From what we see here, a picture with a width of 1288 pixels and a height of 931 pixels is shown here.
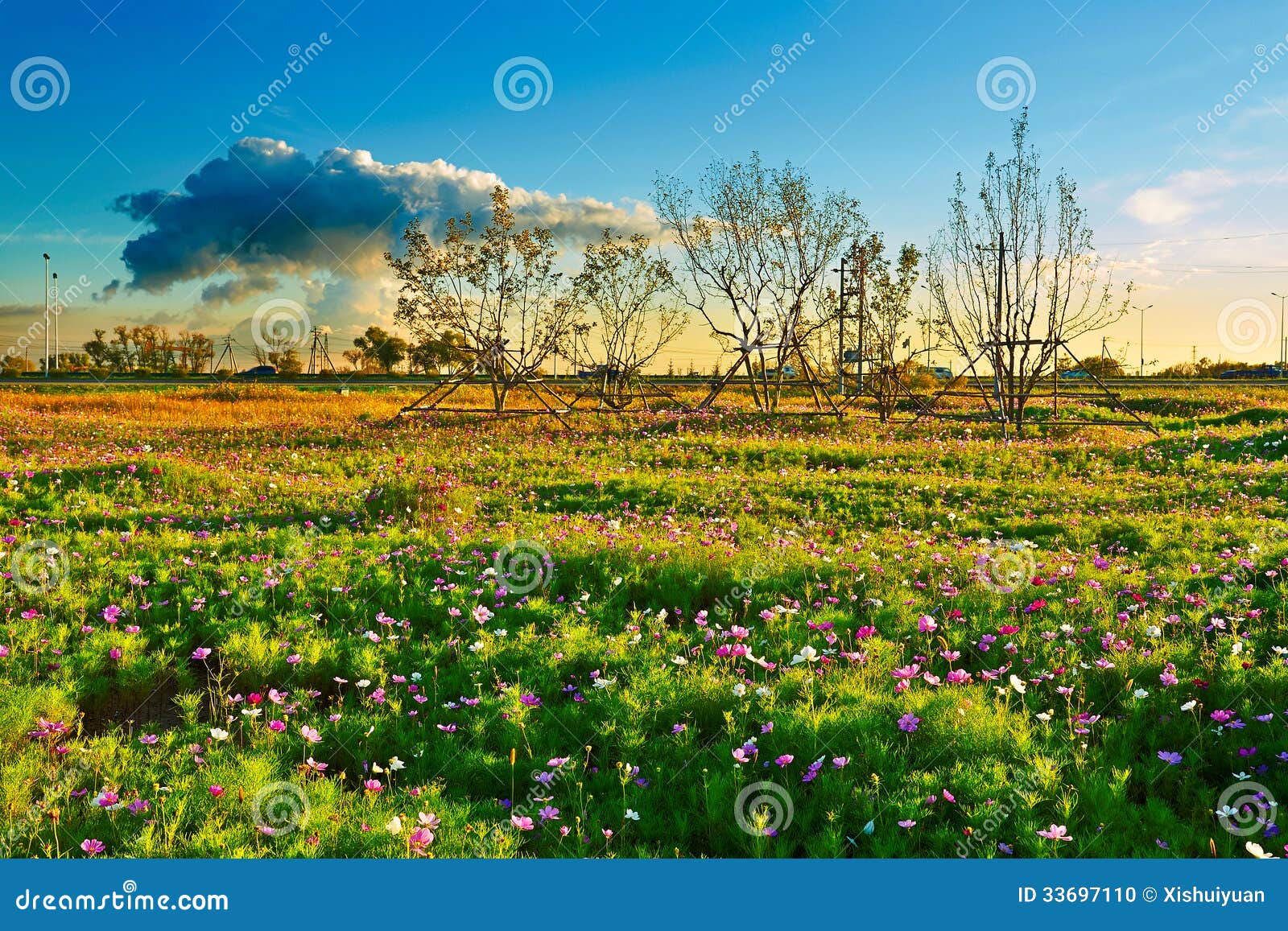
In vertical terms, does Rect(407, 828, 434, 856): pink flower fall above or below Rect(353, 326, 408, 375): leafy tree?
below

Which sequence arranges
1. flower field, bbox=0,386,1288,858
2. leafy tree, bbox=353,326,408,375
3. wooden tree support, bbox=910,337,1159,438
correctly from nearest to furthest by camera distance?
flower field, bbox=0,386,1288,858
wooden tree support, bbox=910,337,1159,438
leafy tree, bbox=353,326,408,375

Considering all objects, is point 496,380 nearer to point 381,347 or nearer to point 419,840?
point 419,840

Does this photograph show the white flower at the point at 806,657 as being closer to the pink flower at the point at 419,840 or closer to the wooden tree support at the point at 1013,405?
the pink flower at the point at 419,840

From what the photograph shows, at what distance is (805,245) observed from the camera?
28312 millimetres

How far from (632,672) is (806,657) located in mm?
1157

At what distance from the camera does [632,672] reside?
18.0 ft

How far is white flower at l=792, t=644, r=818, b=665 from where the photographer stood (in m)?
5.22

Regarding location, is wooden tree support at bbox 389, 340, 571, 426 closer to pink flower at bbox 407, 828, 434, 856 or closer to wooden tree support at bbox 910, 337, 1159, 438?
wooden tree support at bbox 910, 337, 1159, 438

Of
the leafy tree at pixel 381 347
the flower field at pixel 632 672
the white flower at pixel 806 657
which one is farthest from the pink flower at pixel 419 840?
the leafy tree at pixel 381 347

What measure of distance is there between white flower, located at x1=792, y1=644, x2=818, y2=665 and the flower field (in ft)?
0.16

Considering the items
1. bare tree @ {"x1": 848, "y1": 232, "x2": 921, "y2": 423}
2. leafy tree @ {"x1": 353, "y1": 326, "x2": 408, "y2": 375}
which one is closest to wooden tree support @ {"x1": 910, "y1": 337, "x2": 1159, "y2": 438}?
bare tree @ {"x1": 848, "y1": 232, "x2": 921, "y2": 423}

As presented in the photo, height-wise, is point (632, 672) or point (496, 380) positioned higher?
point (496, 380)

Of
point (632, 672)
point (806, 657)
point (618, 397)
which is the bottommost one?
point (632, 672)

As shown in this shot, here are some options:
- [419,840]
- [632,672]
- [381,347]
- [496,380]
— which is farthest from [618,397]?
[381,347]
